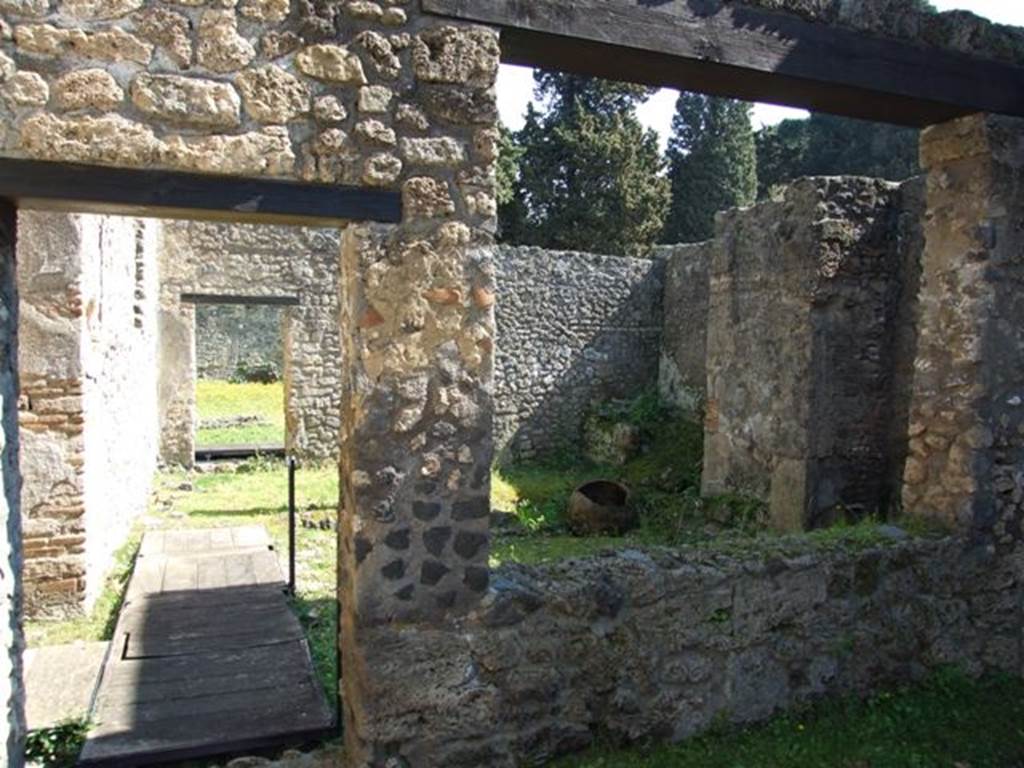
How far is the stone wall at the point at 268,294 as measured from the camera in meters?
11.6

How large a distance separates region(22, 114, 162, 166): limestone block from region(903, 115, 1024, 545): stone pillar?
13.2 feet

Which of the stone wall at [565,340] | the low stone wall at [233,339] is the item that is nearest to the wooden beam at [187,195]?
the stone wall at [565,340]

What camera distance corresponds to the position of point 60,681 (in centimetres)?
465

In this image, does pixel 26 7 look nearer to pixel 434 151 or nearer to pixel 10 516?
pixel 434 151

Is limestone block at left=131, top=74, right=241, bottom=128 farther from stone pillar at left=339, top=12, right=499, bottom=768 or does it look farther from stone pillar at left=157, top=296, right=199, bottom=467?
stone pillar at left=157, top=296, right=199, bottom=467

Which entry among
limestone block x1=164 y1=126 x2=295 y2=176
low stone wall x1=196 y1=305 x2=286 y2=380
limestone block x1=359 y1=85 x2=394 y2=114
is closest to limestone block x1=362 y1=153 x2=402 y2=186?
limestone block x1=359 y1=85 x2=394 y2=114

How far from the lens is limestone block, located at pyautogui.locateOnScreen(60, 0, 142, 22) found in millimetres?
2803

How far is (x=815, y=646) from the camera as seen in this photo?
4.19 m

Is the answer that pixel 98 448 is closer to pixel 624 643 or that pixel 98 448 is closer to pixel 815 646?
pixel 624 643

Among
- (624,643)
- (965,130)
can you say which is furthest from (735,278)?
(624,643)

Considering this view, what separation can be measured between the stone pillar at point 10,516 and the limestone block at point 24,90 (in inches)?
16.3

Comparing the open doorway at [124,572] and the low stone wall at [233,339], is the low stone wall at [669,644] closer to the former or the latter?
the open doorway at [124,572]

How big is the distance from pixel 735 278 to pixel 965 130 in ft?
14.5

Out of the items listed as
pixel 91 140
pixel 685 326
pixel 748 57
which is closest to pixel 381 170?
pixel 91 140
